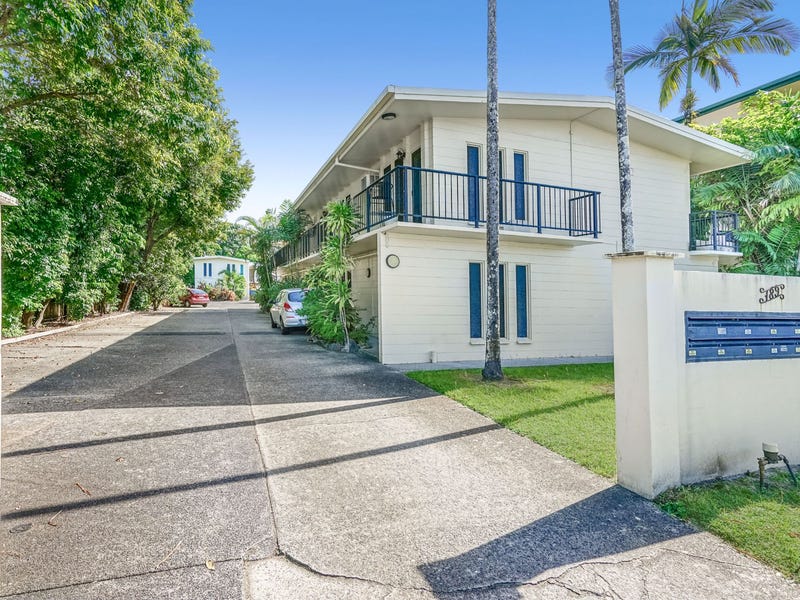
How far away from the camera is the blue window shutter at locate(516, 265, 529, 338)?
11.8 meters

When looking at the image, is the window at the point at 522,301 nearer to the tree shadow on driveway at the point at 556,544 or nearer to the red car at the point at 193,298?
the tree shadow on driveway at the point at 556,544

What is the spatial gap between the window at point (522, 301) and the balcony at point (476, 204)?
3.46 ft

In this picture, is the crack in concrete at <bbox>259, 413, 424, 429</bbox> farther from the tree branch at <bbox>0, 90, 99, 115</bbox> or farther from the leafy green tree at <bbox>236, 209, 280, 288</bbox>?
the leafy green tree at <bbox>236, 209, 280, 288</bbox>

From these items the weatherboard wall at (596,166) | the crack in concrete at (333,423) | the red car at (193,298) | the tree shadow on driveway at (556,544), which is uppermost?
the weatherboard wall at (596,166)

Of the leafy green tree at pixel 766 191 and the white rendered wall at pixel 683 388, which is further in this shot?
→ the leafy green tree at pixel 766 191

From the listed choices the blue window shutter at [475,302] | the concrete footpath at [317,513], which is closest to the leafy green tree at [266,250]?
the blue window shutter at [475,302]

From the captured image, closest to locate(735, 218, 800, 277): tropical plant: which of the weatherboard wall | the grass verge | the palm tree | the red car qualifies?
the weatherboard wall

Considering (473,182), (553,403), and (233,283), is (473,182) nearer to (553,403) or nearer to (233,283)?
(553,403)

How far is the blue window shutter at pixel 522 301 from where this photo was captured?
11.8 m

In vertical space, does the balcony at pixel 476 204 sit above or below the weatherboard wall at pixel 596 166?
below

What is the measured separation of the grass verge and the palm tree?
68.8 feet

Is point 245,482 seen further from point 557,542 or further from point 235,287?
point 235,287

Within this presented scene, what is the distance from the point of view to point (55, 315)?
16.6m

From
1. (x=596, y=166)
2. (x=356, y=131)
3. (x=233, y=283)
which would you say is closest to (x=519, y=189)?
(x=596, y=166)
